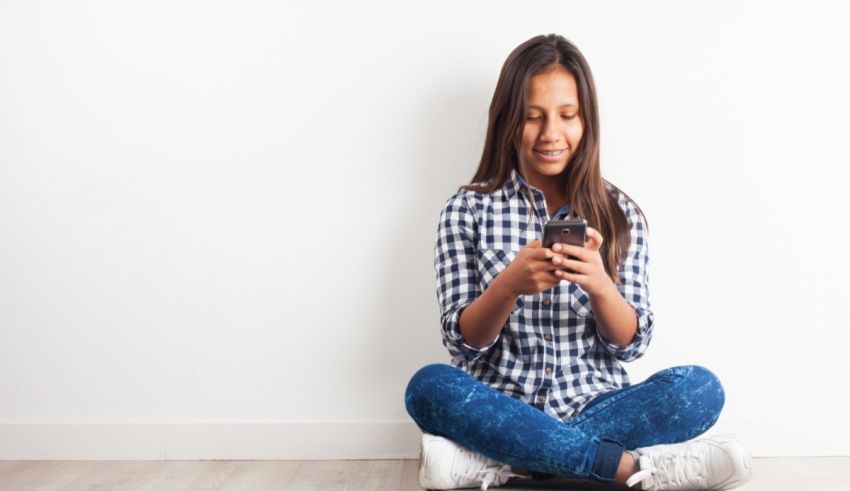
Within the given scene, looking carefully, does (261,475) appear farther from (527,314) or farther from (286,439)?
(527,314)

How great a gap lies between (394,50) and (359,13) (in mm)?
107

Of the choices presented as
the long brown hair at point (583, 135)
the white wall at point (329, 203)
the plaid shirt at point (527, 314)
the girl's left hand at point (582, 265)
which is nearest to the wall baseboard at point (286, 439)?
the white wall at point (329, 203)

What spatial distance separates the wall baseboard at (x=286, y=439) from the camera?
1912 mm

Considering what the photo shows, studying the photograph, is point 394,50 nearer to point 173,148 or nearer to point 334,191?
point 334,191

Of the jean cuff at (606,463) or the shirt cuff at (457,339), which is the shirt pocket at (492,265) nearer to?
the shirt cuff at (457,339)

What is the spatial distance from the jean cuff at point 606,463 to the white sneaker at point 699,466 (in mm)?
28

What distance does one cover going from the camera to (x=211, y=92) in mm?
1903

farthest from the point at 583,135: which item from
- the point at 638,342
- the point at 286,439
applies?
the point at 286,439

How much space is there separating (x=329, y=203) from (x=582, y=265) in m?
0.70

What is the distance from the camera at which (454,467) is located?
1382mm

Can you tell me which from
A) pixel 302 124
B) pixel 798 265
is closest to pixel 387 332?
pixel 302 124

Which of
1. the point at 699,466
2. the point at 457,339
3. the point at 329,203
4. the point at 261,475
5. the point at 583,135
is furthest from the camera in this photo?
the point at 329,203

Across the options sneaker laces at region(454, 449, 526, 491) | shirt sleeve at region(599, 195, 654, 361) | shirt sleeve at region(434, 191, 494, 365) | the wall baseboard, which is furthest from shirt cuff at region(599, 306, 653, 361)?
the wall baseboard

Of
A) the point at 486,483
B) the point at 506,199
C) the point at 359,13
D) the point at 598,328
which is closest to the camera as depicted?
the point at 486,483
